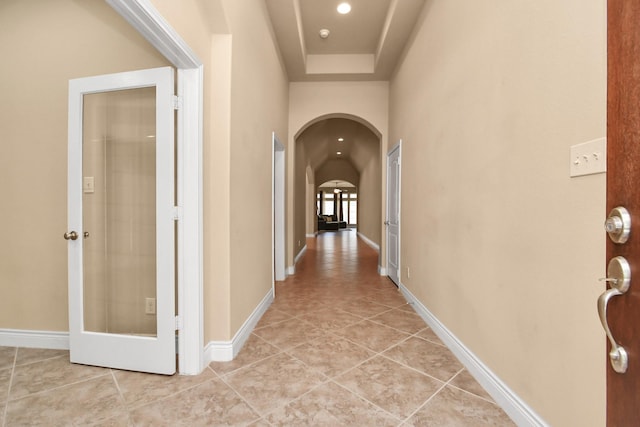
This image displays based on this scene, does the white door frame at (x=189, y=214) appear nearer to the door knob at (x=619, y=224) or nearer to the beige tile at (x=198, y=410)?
the beige tile at (x=198, y=410)

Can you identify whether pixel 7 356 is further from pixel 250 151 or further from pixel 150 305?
pixel 250 151

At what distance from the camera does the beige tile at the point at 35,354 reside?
7.05 ft

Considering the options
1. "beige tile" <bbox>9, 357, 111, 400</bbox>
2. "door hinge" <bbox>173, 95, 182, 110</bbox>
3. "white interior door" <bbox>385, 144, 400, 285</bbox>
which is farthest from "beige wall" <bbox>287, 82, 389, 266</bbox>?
"beige tile" <bbox>9, 357, 111, 400</bbox>

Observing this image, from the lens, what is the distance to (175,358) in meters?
1.97

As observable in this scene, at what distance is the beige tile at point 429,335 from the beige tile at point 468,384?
0.47m

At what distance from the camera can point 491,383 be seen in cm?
175

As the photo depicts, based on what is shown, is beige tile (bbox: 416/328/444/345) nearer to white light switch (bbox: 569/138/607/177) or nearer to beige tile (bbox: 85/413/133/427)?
white light switch (bbox: 569/138/607/177)

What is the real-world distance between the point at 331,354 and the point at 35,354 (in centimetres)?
227

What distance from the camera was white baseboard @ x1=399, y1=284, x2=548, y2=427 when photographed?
1463 mm

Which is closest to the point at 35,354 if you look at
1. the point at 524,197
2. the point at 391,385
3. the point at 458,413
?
→ the point at 391,385

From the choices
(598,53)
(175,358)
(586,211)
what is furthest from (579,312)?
(175,358)

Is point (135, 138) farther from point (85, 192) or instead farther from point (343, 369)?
point (343, 369)

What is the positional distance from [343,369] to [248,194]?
5.31 ft

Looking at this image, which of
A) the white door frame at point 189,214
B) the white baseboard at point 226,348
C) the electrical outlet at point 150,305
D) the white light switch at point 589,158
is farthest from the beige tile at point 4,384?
the white light switch at point 589,158
